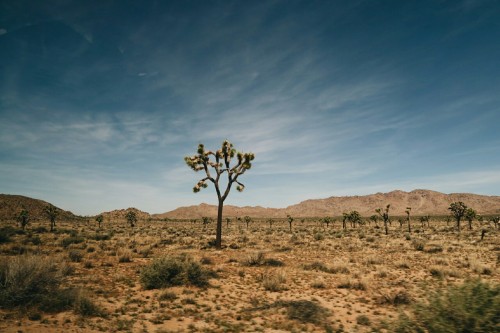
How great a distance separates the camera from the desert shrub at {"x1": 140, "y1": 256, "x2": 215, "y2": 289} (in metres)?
12.8

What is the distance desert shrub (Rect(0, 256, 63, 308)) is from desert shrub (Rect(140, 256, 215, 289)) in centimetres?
342

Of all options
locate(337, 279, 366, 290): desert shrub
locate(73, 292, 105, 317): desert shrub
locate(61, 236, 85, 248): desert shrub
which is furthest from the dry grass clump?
locate(61, 236, 85, 248): desert shrub

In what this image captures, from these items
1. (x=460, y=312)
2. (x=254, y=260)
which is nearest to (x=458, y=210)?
(x=254, y=260)

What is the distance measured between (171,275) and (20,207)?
96.7 m

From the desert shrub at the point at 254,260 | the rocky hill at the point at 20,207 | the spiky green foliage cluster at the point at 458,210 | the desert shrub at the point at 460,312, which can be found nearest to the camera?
the desert shrub at the point at 460,312

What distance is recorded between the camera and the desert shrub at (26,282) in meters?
9.13

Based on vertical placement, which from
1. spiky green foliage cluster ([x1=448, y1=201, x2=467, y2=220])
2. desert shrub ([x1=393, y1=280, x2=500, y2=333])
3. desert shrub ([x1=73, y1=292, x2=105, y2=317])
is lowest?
desert shrub ([x1=73, y1=292, x2=105, y2=317])

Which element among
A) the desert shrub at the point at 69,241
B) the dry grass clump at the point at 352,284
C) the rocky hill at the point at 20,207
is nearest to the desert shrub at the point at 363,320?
the dry grass clump at the point at 352,284

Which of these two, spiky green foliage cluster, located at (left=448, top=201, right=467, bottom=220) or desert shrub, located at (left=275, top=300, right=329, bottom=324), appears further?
spiky green foliage cluster, located at (left=448, top=201, right=467, bottom=220)

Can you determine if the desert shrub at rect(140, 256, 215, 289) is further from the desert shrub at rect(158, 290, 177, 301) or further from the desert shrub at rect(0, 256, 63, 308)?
the desert shrub at rect(0, 256, 63, 308)

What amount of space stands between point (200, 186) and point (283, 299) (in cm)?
1468

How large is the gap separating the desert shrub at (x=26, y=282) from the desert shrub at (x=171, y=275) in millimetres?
3416

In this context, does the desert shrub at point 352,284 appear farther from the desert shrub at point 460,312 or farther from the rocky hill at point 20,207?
the rocky hill at point 20,207

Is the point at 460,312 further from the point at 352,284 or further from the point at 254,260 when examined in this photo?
the point at 254,260
